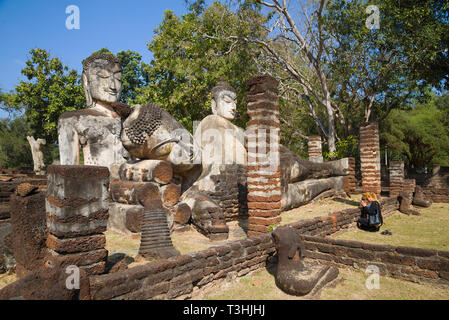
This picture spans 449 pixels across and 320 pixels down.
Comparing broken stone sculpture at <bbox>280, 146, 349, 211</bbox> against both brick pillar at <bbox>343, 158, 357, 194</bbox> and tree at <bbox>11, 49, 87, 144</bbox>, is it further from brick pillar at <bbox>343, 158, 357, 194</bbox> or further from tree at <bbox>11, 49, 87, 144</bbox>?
tree at <bbox>11, 49, 87, 144</bbox>

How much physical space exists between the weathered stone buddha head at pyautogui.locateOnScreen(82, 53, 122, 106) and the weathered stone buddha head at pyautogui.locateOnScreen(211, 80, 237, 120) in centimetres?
→ 236

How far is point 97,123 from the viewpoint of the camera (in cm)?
624

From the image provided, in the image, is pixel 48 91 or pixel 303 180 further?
pixel 48 91

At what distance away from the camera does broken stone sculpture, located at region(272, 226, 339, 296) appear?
3.59m

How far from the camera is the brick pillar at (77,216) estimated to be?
117 inches

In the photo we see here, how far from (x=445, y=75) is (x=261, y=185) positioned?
1310 cm

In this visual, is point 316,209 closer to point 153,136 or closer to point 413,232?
point 413,232

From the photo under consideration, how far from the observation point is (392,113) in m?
20.0

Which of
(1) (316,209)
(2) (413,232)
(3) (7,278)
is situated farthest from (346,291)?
(1) (316,209)

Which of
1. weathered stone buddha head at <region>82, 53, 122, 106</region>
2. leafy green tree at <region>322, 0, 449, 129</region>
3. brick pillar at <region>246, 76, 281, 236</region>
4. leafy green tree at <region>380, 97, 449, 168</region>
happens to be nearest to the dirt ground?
brick pillar at <region>246, 76, 281, 236</region>

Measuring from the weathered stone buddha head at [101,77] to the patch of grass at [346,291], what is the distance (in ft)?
15.3

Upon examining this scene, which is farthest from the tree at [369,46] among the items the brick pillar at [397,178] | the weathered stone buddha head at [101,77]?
the weathered stone buddha head at [101,77]

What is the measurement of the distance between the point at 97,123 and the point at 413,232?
6.83 metres

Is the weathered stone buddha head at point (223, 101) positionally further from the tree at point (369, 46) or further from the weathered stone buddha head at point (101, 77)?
the tree at point (369, 46)
